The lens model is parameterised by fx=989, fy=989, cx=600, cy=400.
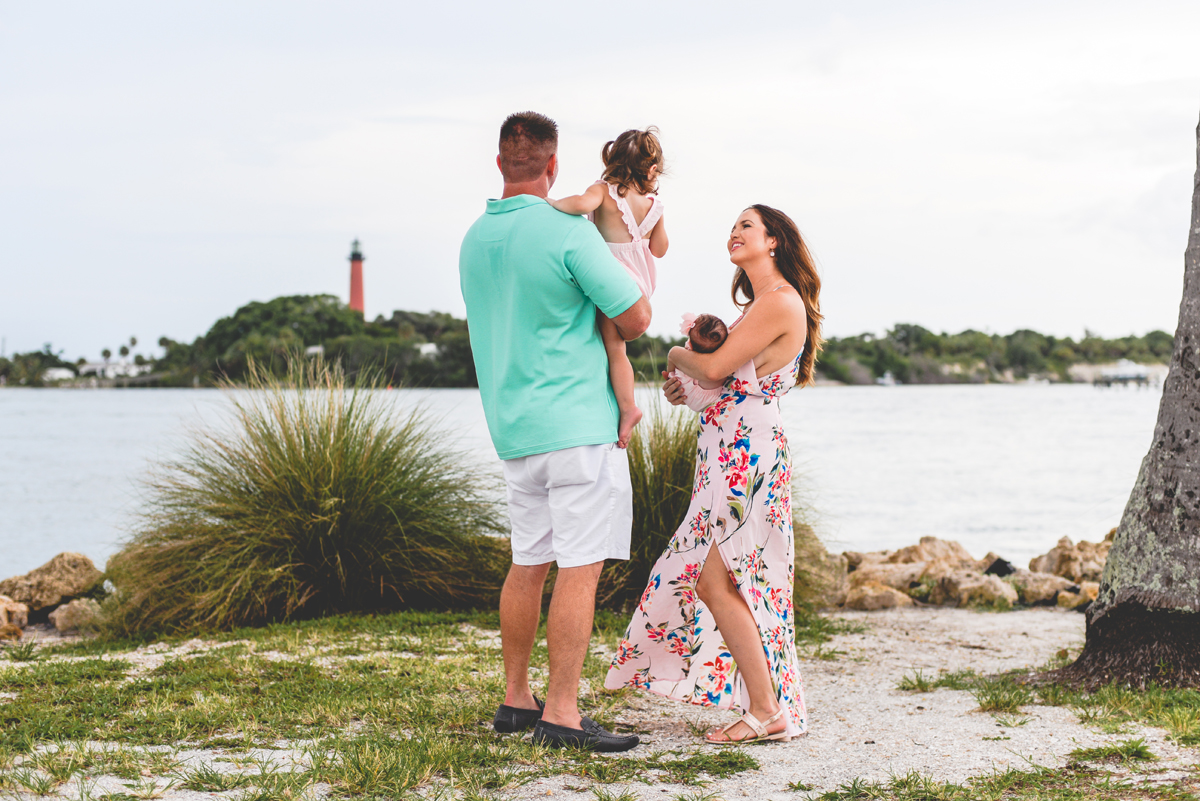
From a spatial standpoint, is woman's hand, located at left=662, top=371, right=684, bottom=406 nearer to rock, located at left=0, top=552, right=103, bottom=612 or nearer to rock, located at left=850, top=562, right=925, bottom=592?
rock, located at left=850, top=562, right=925, bottom=592

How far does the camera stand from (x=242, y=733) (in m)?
3.74

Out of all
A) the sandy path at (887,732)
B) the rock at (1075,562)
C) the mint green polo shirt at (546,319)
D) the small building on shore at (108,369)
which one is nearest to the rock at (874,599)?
the sandy path at (887,732)

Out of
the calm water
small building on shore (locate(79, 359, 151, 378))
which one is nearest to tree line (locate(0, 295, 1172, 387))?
the calm water

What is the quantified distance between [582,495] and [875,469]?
71.8 ft

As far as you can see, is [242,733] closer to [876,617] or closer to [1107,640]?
[1107,640]

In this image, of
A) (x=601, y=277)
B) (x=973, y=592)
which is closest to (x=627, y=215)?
(x=601, y=277)

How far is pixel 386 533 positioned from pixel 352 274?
298ft

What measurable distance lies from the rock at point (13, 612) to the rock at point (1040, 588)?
7660 millimetres

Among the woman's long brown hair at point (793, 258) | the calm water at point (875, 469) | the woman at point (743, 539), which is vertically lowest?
the calm water at point (875, 469)

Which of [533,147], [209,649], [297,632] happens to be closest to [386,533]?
[297,632]

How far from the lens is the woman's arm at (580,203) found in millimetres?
3490

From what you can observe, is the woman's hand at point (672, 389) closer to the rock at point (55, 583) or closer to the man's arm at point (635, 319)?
the man's arm at point (635, 319)

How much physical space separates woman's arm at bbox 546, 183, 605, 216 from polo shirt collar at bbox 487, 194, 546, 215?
6cm

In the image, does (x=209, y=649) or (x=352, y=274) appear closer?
(x=209, y=649)
